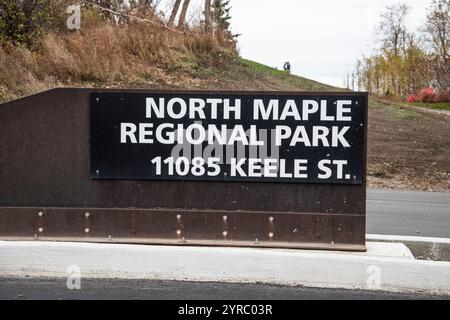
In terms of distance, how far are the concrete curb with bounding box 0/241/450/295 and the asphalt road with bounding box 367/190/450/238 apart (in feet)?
9.81

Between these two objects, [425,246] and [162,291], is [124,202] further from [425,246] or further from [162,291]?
[425,246]

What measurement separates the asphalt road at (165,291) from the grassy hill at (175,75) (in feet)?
37.9

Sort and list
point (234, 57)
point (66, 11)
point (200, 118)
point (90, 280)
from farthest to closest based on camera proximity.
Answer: point (234, 57) → point (66, 11) → point (200, 118) → point (90, 280)

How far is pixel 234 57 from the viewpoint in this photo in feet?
87.3

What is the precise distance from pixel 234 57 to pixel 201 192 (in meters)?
21.3

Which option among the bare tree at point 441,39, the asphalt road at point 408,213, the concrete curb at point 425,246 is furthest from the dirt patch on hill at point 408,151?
the bare tree at point 441,39

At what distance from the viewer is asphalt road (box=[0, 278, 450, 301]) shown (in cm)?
491

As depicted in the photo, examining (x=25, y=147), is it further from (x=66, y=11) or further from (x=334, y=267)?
(x=66, y=11)

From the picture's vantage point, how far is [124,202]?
5.86 metres

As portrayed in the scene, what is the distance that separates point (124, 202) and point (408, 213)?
6233mm

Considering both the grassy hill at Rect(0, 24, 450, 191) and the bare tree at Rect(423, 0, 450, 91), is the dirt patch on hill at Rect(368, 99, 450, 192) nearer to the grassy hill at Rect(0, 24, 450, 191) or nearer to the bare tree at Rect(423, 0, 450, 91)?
the grassy hill at Rect(0, 24, 450, 191)

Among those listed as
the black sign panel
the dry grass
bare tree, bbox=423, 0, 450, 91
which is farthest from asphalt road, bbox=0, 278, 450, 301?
bare tree, bbox=423, 0, 450, 91

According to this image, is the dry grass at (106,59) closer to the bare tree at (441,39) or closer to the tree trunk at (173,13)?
the tree trunk at (173,13)
